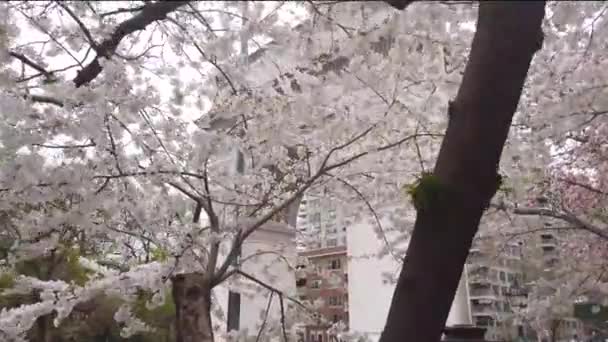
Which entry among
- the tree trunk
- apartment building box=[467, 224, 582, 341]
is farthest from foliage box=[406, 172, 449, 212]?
apartment building box=[467, 224, 582, 341]

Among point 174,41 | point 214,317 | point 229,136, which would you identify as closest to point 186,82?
point 229,136

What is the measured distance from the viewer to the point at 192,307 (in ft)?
10.5

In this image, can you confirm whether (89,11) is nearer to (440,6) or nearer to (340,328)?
(440,6)

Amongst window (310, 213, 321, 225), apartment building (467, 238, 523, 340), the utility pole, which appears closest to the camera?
the utility pole

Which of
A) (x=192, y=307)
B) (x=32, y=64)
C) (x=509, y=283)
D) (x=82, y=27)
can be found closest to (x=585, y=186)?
(x=509, y=283)

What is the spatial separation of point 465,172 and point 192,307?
2.17 m

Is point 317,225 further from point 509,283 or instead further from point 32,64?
point 32,64

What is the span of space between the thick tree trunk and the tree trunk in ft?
5.92

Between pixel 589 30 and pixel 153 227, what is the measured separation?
2.90 metres

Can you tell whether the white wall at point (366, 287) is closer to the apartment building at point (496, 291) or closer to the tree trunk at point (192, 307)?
the apartment building at point (496, 291)

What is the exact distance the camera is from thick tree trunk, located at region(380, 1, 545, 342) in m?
1.50

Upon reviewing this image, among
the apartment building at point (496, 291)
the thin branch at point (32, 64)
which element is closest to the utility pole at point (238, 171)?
the thin branch at point (32, 64)

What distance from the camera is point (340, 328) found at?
13.9ft

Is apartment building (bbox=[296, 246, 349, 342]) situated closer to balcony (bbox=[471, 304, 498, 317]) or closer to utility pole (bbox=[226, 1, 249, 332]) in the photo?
utility pole (bbox=[226, 1, 249, 332])
